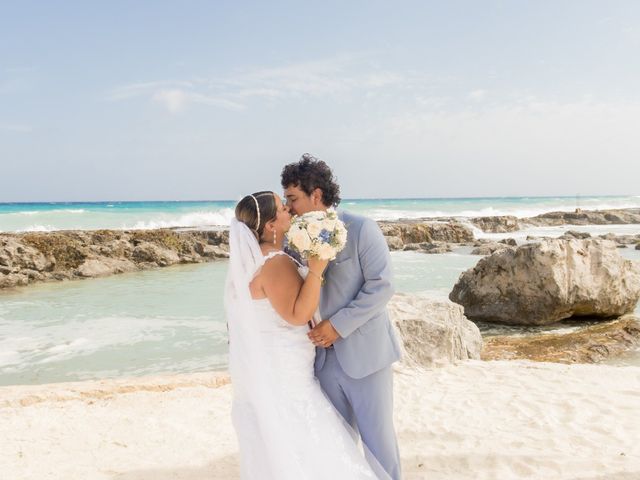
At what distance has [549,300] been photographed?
1088 centimetres

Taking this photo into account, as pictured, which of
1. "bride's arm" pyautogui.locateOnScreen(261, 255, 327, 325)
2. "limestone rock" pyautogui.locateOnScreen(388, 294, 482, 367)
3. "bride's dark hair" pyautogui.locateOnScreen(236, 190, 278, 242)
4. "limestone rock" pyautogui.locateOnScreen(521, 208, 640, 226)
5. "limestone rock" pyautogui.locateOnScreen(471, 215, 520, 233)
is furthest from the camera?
"limestone rock" pyautogui.locateOnScreen(521, 208, 640, 226)

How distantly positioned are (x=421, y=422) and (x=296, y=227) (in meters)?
3.50

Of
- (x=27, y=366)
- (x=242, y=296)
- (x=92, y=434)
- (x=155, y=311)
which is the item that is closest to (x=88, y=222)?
(x=155, y=311)

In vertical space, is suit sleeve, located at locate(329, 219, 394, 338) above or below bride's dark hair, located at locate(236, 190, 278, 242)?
below

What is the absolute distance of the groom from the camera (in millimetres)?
3178

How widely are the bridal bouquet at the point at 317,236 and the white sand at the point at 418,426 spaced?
251cm

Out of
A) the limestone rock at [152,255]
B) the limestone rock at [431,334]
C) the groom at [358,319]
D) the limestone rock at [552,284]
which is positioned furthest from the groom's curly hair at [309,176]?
the limestone rock at [152,255]

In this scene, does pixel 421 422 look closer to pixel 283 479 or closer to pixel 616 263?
pixel 283 479

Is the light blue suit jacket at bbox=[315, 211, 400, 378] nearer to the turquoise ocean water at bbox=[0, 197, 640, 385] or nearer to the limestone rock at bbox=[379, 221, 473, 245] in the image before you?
the turquoise ocean water at bbox=[0, 197, 640, 385]

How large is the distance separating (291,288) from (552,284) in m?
9.01

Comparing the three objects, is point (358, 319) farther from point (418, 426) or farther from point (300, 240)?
point (418, 426)

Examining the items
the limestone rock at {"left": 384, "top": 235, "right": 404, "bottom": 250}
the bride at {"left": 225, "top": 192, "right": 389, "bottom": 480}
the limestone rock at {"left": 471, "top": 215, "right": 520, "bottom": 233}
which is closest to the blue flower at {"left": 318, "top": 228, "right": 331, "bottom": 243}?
the bride at {"left": 225, "top": 192, "right": 389, "bottom": 480}

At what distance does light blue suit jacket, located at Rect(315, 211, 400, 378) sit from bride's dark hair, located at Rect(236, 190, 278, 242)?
0.44m

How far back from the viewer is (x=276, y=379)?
323 centimetres
